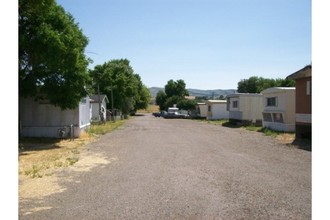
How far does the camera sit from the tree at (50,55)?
56.6 ft

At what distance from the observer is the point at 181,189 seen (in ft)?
29.0

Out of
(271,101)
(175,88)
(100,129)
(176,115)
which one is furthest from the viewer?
(175,88)

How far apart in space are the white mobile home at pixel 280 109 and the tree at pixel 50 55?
16988mm

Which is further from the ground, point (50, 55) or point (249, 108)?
point (50, 55)

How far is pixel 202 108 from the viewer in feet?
203

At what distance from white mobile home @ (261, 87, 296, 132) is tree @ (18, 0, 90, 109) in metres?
17.0

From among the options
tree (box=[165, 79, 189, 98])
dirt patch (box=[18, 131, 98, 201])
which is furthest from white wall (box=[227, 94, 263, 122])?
tree (box=[165, 79, 189, 98])

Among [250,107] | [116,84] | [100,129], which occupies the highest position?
[116,84]

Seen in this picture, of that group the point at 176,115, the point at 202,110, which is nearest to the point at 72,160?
the point at 202,110

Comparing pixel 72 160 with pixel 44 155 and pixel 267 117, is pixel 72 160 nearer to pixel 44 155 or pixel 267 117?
pixel 44 155

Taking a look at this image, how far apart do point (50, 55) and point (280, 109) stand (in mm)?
20205

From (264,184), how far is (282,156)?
19.8 feet
